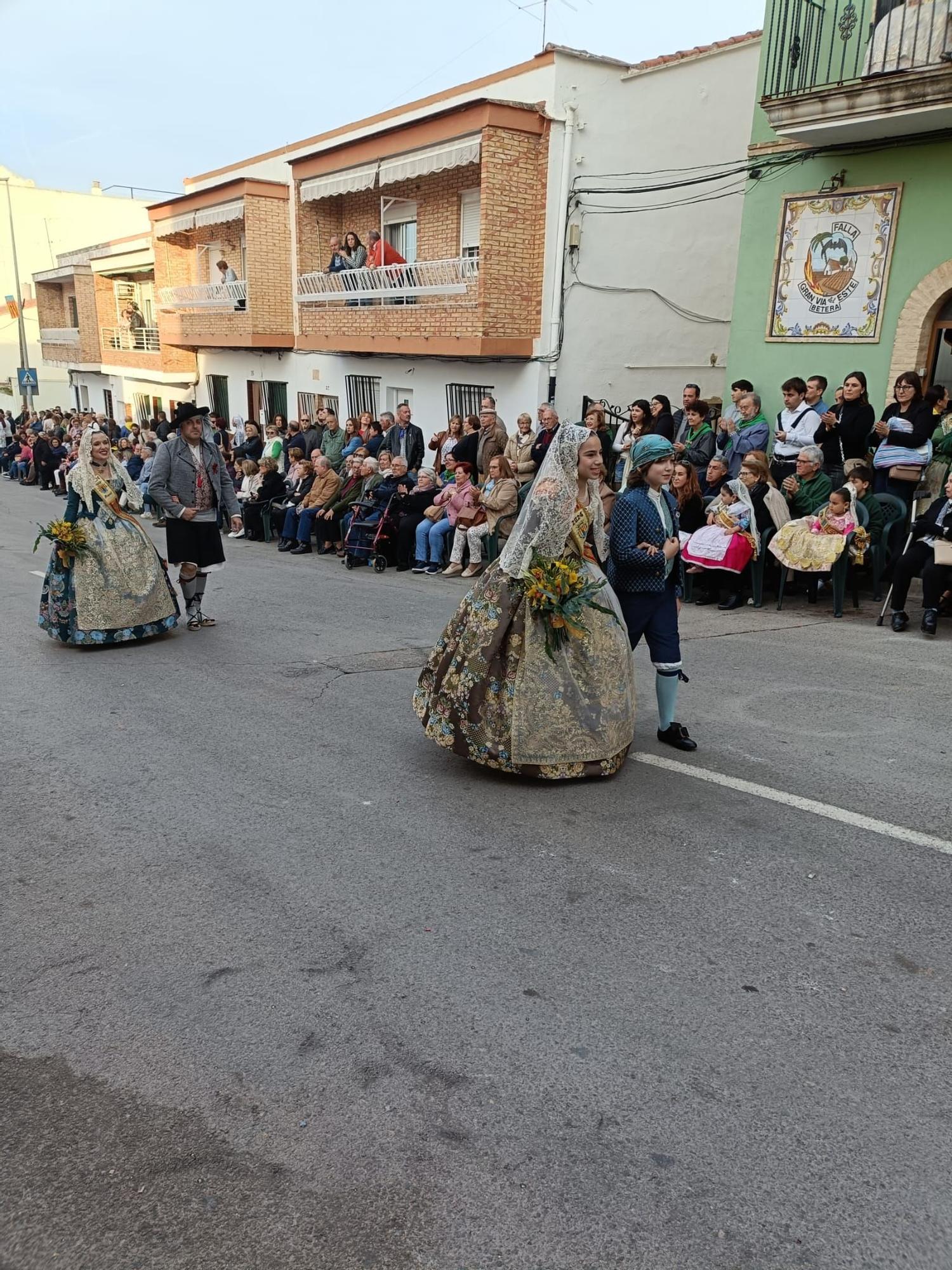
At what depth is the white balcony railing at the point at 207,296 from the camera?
23.1 metres

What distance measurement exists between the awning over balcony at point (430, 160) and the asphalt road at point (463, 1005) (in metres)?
12.3

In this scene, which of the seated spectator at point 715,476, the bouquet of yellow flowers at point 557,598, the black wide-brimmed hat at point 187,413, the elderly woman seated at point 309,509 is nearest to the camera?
the bouquet of yellow flowers at point 557,598

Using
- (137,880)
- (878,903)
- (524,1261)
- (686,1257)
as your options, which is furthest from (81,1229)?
(878,903)

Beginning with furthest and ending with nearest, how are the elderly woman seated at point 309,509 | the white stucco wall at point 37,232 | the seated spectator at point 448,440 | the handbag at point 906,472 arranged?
the white stucco wall at point 37,232
the elderly woman seated at point 309,509
the seated spectator at point 448,440
the handbag at point 906,472

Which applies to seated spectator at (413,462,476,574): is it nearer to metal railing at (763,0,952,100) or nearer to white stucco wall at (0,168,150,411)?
metal railing at (763,0,952,100)

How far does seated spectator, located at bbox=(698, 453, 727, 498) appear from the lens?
10.6m

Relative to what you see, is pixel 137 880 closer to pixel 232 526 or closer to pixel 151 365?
pixel 232 526

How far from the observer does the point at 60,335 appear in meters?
37.9

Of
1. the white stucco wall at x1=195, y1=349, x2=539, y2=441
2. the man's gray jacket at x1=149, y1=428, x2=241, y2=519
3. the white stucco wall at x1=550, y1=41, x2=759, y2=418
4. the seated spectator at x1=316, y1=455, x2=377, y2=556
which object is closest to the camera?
the man's gray jacket at x1=149, y1=428, x2=241, y2=519

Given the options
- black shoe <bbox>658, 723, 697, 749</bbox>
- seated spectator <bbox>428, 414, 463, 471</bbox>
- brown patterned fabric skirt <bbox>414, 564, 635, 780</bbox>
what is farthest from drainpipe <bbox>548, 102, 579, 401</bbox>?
brown patterned fabric skirt <bbox>414, 564, 635, 780</bbox>

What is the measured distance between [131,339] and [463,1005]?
106 ft

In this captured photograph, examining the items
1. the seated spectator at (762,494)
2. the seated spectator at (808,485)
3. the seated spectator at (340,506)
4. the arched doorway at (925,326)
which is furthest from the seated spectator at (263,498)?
the arched doorway at (925,326)

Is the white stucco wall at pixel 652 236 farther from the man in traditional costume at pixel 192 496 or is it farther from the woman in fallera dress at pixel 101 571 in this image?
the woman in fallera dress at pixel 101 571

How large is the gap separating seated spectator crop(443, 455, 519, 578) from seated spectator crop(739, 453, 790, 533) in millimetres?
2790
